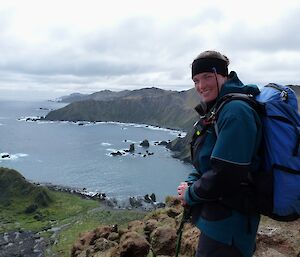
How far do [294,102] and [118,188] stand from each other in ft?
328

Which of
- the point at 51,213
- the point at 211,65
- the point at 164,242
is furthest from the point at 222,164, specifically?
the point at 51,213

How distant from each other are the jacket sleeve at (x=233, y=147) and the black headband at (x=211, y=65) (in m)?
0.74

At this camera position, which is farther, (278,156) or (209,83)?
(209,83)

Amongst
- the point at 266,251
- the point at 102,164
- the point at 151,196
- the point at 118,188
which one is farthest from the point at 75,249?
the point at 102,164

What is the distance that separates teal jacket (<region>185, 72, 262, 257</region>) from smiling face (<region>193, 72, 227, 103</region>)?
101mm

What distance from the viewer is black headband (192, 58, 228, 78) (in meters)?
5.29

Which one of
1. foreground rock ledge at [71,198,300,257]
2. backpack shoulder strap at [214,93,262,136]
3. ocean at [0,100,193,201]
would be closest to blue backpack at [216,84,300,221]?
backpack shoulder strap at [214,93,262,136]

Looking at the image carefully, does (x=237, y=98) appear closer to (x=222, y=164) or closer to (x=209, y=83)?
(x=209, y=83)

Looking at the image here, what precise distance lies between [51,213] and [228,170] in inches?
3254

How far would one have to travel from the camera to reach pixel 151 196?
94375 mm

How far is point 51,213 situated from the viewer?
270 feet

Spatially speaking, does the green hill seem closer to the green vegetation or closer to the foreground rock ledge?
the green vegetation

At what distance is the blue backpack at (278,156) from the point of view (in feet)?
15.0

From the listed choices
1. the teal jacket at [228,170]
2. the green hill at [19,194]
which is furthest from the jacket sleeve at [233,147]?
the green hill at [19,194]
